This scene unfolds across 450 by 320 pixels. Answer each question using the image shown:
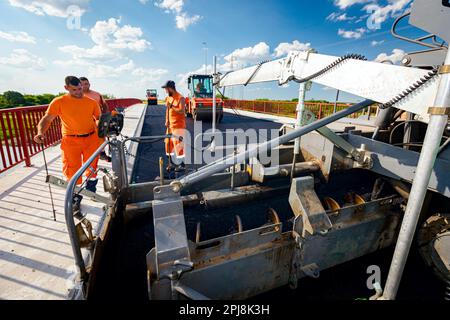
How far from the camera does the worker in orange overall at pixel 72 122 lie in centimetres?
299

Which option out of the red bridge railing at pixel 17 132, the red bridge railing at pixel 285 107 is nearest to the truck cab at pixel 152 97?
the red bridge railing at pixel 285 107

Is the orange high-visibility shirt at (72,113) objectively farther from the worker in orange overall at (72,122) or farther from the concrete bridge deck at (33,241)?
the concrete bridge deck at (33,241)

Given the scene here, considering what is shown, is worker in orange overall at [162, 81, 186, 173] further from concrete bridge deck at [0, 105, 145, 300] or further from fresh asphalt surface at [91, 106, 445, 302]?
fresh asphalt surface at [91, 106, 445, 302]

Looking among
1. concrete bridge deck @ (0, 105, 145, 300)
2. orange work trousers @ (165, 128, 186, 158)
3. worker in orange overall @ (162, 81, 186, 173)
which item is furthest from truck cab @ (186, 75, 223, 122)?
concrete bridge deck @ (0, 105, 145, 300)

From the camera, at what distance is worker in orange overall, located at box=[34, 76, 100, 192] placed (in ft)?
9.82

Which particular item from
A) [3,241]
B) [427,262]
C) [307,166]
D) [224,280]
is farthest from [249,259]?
[3,241]

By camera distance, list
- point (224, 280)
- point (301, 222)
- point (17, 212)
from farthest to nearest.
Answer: point (17, 212) < point (301, 222) < point (224, 280)

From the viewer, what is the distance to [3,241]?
243 cm

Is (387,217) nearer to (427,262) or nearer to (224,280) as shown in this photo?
(427,262)

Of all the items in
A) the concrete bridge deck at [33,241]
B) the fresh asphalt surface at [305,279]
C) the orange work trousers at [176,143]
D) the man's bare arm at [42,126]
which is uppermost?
the man's bare arm at [42,126]

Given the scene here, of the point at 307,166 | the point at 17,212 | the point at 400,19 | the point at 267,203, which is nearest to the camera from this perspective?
the point at 400,19

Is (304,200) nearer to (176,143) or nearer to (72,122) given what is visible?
(72,122)

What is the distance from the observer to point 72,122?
9.99ft
